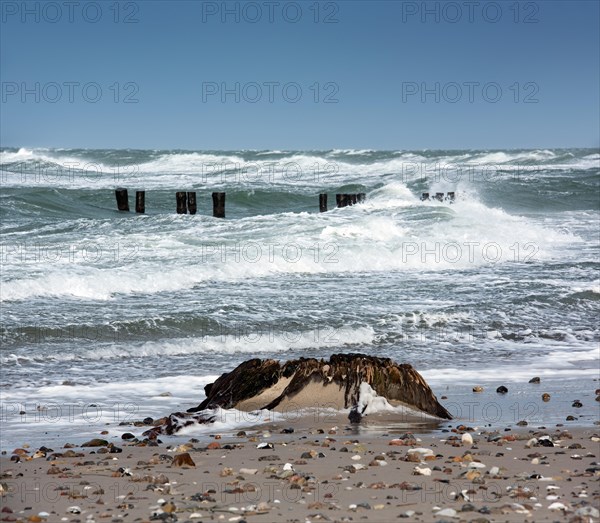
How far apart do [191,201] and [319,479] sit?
23.4 m

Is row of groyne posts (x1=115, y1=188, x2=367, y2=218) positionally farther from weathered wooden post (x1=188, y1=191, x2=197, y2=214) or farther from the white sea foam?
the white sea foam

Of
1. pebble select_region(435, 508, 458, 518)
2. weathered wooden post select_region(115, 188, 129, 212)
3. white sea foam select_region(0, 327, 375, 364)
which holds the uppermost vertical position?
weathered wooden post select_region(115, 188, 129, 212)

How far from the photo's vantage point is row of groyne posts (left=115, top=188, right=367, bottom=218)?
26703 millimetres

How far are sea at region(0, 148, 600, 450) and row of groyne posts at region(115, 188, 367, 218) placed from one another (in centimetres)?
289

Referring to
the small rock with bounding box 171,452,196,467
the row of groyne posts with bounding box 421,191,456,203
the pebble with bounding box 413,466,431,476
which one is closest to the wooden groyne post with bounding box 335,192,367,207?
the row of groyne posts with bounding box 421,191,456,203

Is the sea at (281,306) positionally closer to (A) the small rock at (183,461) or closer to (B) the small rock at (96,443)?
(B) the small rock at (96,443)

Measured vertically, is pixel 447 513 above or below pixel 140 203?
below

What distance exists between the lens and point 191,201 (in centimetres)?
2723

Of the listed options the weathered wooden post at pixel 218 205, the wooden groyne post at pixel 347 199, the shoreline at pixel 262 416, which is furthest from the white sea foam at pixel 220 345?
the wooden groyne post at pixel 347 199

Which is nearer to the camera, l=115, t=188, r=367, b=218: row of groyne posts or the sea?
the sea

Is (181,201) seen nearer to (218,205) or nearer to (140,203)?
(218,205)

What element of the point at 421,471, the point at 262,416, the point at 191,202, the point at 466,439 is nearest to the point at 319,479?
the point at 421,471

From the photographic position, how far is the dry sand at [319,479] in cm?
361

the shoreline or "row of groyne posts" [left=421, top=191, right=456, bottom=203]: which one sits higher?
"row of groyne posts" [left=421, top=191, right=456, bottom=203]
